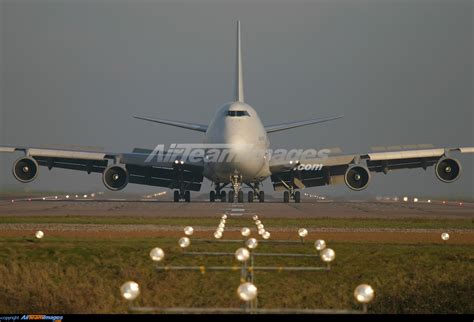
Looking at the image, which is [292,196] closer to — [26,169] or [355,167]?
[355,167]

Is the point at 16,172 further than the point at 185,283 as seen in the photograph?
Yes

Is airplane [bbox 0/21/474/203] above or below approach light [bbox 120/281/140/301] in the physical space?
above

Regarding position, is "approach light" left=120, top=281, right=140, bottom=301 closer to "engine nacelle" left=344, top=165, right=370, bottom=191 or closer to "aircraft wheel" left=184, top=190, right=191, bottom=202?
"engine nacelle" left=344, top=165, right=370, bottom=191

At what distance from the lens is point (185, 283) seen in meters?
20.9

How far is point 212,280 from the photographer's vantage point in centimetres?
2100

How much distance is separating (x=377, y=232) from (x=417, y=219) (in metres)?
7.20

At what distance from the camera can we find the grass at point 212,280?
19938 millimetres

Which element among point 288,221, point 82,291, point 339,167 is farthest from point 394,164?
point 82,291

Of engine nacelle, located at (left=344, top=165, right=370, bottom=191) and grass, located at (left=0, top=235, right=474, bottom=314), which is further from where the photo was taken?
engine nacelle, located at (left=344, top=165, right=370, bottom=191)

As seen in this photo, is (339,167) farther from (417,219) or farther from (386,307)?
(386,307)

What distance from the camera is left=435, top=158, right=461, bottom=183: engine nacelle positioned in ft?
184

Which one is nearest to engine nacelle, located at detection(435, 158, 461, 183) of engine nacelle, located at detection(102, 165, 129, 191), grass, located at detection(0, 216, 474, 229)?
grass, located at detection(0, 216, 474, 229)

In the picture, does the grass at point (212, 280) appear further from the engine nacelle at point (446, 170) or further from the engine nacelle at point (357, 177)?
the engine nacelle at point (357, 177)

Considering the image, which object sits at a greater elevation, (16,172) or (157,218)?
(16,172)
